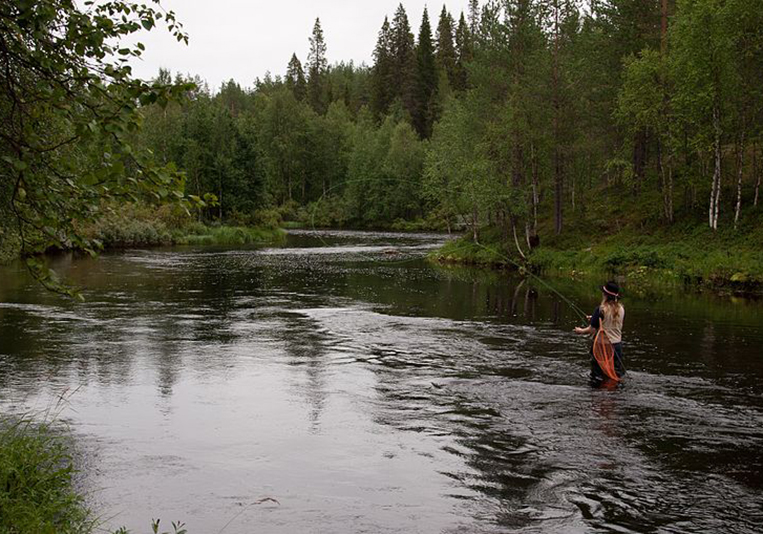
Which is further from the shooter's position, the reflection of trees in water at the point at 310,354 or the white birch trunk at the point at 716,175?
the white birch trunk at the point at 716,175

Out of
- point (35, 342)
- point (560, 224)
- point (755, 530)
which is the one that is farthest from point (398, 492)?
point (560, 224)

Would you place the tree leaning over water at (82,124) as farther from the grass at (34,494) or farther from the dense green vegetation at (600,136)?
the dense green vegetation at (600,136)

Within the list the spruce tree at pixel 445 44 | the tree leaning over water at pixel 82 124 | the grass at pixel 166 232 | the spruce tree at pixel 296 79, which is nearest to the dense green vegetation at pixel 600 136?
the grass at pixel 166 232

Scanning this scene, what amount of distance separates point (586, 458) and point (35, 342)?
1455 cm

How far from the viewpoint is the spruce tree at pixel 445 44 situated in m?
122

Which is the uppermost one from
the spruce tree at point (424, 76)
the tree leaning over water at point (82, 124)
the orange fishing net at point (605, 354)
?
the spruce tree at point (424, 76)

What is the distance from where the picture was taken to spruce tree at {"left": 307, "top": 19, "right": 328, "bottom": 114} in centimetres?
13625

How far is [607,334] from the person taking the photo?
13844 millimetres

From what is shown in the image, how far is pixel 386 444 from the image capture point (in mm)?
10984

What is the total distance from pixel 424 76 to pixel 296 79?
39.1 m

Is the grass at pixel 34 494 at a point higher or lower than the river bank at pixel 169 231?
lower

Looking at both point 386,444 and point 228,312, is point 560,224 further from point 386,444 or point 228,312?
point 386,444

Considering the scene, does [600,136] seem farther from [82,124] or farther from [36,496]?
[82,124]

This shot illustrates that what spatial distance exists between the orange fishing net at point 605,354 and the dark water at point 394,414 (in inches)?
16.4
